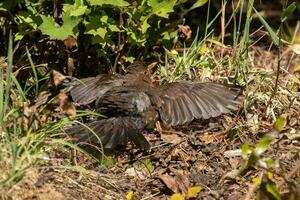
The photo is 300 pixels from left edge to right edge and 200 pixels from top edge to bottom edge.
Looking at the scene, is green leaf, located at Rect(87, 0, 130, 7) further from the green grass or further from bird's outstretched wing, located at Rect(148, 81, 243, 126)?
the green grass

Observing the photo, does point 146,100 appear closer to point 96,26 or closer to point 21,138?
point 96,26

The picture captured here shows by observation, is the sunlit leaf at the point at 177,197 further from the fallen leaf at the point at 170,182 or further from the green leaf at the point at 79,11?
the green leaf at the point at 79,11

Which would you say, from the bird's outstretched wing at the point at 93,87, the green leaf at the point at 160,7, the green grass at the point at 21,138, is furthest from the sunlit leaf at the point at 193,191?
the green leaf at the point at 160,7

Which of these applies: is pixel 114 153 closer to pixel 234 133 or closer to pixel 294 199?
pixel 234 133

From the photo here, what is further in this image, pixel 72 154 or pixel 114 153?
pixel 114 153

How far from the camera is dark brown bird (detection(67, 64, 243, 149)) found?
4.61 m

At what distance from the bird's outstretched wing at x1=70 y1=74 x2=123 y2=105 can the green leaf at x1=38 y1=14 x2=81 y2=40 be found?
50 centimetres

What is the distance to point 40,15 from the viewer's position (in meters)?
4.68

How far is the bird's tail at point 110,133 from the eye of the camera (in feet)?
13.8

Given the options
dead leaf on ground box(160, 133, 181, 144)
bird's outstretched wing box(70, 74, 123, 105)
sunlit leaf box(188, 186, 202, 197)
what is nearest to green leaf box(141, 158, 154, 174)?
dead leaf on ground box(160, 133, 181, 144)

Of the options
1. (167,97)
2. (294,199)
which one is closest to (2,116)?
(167,97)

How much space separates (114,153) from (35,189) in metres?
0.95

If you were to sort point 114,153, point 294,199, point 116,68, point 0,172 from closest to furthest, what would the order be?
point 294,199 → point 0,172 → point 114,153 → point 116,68

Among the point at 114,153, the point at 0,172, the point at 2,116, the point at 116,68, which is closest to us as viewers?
the point at 0,172
